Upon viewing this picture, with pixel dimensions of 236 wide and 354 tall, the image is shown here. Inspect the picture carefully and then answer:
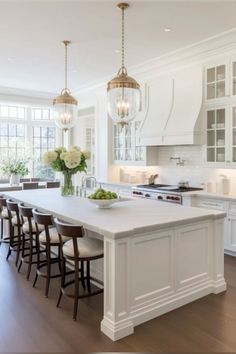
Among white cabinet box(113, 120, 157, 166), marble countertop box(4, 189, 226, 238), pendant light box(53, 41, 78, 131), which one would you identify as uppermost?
pendant light box(53, 41, 78, 131)

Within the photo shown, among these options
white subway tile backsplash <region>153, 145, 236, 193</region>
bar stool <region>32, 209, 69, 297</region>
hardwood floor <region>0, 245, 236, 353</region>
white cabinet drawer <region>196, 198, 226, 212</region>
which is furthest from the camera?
white subway tile backsplash <region>153, 145, 236, 193</region>

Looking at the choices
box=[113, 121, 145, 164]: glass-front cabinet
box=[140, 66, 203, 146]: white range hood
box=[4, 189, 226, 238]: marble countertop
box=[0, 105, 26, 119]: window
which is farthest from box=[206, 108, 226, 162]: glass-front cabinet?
box=[0, 105, 26, 119]: window

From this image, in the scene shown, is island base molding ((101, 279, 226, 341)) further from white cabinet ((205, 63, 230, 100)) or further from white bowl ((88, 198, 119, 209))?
white cabinet ((205, 63, 230, 100))

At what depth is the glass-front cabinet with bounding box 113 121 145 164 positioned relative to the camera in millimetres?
6562

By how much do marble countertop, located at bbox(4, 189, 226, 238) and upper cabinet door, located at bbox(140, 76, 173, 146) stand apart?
2.18 meters

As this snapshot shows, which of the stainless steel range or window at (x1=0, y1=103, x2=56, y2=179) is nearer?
the stainless steel range

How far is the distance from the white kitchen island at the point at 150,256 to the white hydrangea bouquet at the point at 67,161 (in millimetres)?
777

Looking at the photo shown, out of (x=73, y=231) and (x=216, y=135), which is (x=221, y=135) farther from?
(x=73, y=231)

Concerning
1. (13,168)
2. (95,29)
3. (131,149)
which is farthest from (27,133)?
(95,29)

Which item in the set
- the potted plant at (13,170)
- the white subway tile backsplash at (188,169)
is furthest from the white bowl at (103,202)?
the potted plant at (13,170)

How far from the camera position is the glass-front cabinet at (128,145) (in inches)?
258

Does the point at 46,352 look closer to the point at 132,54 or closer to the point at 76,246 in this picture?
the point at 76,246

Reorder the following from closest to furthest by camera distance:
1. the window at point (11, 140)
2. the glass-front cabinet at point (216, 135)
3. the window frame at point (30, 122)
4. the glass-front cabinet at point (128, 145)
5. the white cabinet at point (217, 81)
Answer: the white cabinet at point (217, 81) → the glass-front cabinet at point (216, 135) → the glass-front cabinet at point (128, 145) → the window at point (11, 140) → the window frame at point (30, 122)

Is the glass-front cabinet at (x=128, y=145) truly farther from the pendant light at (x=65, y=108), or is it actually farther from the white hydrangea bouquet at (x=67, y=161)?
the white hydrangea bouquet at (x=67, y=161)
